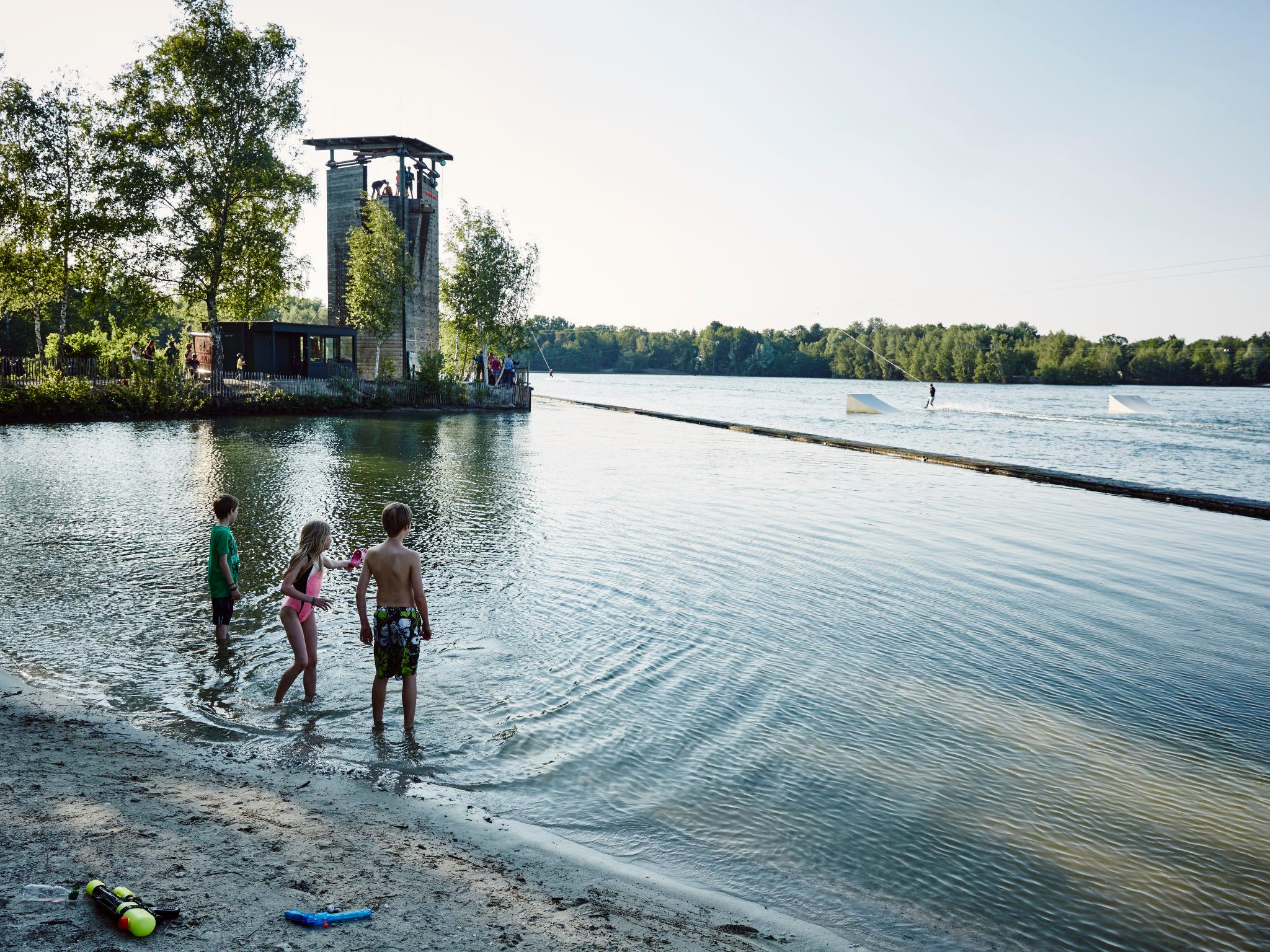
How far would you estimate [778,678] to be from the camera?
7.42m

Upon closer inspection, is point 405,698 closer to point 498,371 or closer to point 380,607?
point 380,607

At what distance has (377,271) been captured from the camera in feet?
152

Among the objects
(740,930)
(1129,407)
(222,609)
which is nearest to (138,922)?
(740,930)

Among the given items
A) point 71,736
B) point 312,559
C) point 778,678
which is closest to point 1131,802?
point 778,678

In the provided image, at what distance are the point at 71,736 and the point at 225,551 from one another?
1986 millimetres

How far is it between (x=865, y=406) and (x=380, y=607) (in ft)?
223

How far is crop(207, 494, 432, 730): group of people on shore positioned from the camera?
5.83 meters

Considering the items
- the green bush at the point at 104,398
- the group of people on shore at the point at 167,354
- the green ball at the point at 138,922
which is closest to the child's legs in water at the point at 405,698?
the green ball at the point at 138,922

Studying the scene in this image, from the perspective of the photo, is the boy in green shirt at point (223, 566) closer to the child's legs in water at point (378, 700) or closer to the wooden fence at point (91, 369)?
the child's legs in water at point (378, 700)

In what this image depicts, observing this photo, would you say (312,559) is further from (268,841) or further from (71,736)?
(268,841)

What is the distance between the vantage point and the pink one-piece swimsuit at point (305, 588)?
6.31 meters

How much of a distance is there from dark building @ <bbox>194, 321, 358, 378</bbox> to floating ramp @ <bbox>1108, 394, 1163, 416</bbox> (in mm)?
65893

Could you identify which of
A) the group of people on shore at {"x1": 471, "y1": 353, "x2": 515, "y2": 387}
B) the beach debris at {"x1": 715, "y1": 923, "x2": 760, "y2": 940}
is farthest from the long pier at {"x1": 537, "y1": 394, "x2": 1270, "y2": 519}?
the beach debris at {"x1": 715, "y1": 923, "x2": 760, "y2": 940}

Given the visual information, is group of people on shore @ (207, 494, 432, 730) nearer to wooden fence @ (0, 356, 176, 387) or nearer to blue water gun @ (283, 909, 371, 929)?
blue water gun @ (283, 909, 371, 929)
